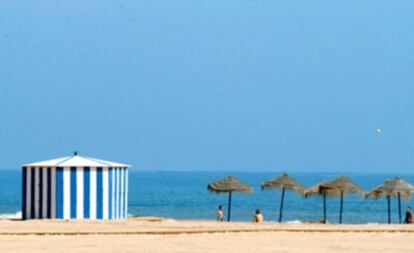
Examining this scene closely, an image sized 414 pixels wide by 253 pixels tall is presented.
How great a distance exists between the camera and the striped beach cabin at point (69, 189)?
85.4ft

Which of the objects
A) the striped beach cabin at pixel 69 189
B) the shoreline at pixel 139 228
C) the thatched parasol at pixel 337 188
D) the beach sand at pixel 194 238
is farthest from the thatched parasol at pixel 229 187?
the beach sand at pixel 194 238

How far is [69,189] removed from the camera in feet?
85.4

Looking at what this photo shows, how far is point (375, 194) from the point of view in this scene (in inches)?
1198

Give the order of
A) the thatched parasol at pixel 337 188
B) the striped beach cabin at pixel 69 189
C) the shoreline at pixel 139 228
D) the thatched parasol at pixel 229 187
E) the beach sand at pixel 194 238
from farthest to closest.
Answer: the thatched parasol at pixel 229 187 → the thatched parasol at pixel 337 188 → the striped beach cabin at pixel 69 189 → the shoreline at pixel 139 228 → the beach sand at pixel 194 238

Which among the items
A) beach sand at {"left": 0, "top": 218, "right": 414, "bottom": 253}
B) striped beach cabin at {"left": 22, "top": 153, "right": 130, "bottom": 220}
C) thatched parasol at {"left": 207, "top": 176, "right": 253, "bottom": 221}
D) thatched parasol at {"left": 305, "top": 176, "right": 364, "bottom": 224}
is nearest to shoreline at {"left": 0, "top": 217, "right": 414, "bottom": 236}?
beach sand at {"left": 0, "top": 218, "right": 414, "bottom": 253}

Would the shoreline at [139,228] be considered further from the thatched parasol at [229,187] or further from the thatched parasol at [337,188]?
the thatched parasol at [337,188]

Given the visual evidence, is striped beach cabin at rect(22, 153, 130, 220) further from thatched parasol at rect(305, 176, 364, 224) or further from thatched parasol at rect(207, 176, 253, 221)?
thatched parasol at rect(305, 176, 364, 224)

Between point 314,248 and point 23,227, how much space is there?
6.40m

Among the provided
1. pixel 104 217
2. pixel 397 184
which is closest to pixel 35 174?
pixel 104 217

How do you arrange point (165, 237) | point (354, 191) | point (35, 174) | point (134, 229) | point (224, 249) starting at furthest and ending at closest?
1. point (354, 191)
2. point (35, 174)
3. point (134, 229)
4. point (165, 237)
5. point (224, 249)

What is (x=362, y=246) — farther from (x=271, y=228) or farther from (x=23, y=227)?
(x=23, y=227)

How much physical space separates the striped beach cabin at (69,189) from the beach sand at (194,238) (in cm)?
175

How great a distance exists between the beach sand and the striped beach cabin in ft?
5.74

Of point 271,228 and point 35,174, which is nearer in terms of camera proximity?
point 271,228
